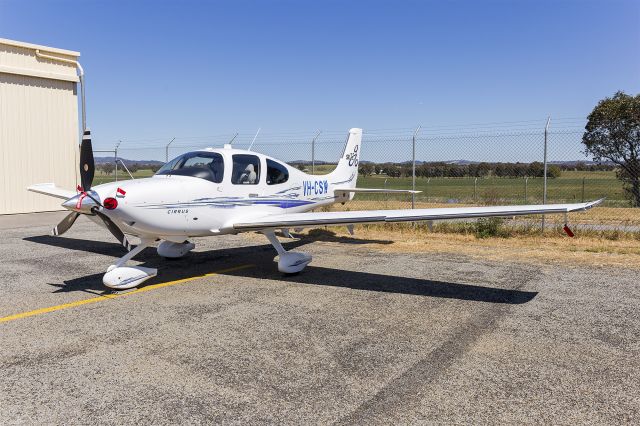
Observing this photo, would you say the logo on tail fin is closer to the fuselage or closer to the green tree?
the fuselage

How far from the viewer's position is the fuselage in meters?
6.84

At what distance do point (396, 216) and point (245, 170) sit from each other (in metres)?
2.80

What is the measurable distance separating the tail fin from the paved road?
414 cm

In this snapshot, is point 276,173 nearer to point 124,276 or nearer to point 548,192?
point 124,276

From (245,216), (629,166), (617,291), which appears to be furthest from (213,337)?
(629,166)

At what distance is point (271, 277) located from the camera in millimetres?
8180

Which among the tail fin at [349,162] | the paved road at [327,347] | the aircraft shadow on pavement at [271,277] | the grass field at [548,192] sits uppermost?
the tail fin at [349,162]

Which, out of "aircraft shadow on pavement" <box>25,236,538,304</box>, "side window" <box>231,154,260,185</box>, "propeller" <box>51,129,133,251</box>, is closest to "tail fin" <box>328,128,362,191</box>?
"aircraft shadow on pavement" <box>25,236,538,304</box>

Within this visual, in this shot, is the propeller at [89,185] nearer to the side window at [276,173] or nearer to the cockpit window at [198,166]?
the cockpit window at [198,166]

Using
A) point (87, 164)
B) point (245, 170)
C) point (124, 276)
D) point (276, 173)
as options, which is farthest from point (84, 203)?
point (276, 173)

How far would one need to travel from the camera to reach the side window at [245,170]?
8.20 m

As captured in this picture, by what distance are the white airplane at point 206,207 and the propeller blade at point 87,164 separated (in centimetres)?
1

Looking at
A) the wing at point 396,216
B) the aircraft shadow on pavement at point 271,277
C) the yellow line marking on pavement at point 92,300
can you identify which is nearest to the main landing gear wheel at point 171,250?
the aircraft shadow on pavement at point 271,277

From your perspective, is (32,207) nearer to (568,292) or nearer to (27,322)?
(27,322)
